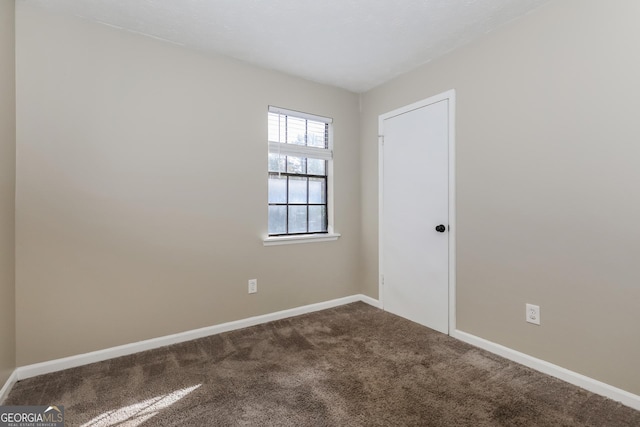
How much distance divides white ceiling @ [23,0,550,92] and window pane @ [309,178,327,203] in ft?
3.84

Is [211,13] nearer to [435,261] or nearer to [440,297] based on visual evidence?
[435,261]

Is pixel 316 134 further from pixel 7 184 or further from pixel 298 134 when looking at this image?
pixel 7 184

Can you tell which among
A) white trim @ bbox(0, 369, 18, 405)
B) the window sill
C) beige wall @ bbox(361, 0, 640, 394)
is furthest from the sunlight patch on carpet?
beige wall @ bbox(361, 0, 640, 394)

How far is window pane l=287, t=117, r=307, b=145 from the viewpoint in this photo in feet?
10.4

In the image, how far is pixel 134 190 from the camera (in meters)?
2.34

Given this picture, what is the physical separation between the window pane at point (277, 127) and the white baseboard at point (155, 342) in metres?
1.75

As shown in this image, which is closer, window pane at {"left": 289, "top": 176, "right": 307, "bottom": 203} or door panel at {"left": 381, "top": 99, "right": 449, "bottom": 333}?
door panel at {"left": 381, "top": 99, "right": 449, "bottom": 333}

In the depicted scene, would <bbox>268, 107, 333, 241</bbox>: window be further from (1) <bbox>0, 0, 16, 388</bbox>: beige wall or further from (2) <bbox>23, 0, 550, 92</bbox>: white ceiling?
(1) <bbox>0, 0, 16, 388</bbox>: beige wall

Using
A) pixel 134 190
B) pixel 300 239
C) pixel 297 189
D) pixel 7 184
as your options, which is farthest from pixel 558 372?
pixel 7 184

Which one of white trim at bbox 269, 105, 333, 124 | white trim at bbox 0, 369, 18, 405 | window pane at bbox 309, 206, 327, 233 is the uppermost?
white trim at bbox 269, 105, 333, 124

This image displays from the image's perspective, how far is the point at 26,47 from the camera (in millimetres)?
1984

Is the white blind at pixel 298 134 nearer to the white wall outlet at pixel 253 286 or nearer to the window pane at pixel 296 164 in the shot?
the window pane at pixel 296 164

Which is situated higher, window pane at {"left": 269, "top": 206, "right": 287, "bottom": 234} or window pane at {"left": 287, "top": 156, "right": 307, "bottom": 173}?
window pane at {"left": 287, "top": 156, "right": 307, "bottom": 173}

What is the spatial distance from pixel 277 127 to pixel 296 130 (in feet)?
0.75
